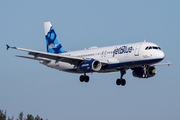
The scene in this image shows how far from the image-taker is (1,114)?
87438 millimetres

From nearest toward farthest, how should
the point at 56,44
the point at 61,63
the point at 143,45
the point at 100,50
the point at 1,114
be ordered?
the point at 143,45 → the point at 100,50 → the point at 61,63 → the point at 56,44 → the point at 1,114

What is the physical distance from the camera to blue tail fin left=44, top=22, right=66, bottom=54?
234 feet

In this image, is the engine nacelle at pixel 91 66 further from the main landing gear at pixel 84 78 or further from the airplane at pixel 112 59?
the main landing gear at pixel 84 78

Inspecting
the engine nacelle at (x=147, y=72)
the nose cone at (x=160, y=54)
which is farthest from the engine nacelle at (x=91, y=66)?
the nose cone at (x=160, y=54)

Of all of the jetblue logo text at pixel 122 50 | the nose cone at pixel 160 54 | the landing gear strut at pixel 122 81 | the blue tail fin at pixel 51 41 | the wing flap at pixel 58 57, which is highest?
the blue tail fin at pixel 51 41

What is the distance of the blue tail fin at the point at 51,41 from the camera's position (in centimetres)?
7130

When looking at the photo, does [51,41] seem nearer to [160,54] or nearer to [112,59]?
[112,59]

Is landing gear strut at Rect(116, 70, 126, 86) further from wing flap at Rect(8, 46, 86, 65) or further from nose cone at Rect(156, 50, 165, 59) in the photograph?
nose cone at Rect(156, 50, 165, 59)

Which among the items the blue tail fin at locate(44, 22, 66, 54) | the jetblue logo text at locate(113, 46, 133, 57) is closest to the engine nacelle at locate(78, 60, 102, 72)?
the jetblue logo text at locate(113, 46, 133, 57)

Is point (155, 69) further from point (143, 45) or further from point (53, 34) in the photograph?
point (53, 34)

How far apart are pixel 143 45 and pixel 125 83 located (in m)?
10.2

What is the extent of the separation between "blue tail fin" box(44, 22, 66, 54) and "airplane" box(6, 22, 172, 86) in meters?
5.90

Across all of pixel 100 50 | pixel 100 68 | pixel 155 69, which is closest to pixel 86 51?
pixel 100 50

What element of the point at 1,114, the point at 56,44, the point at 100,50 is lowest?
the point at 1,114
